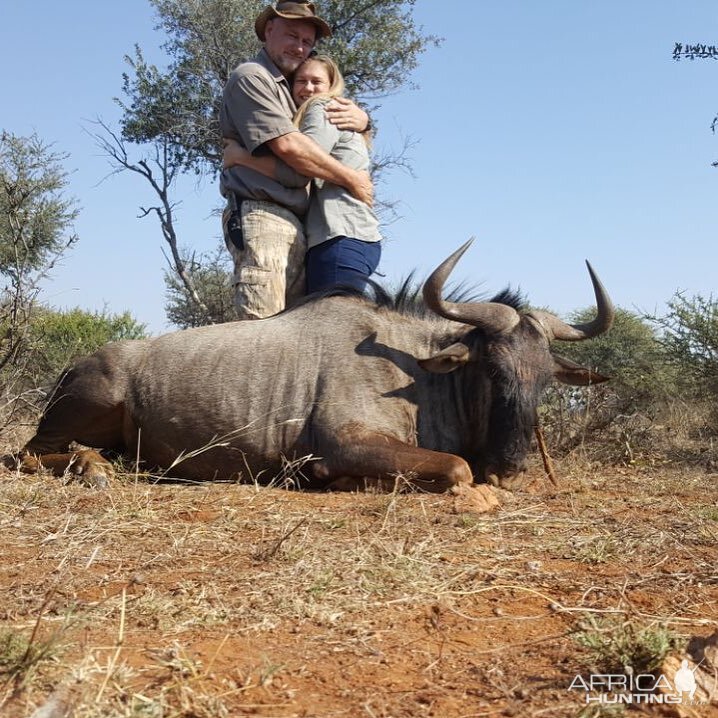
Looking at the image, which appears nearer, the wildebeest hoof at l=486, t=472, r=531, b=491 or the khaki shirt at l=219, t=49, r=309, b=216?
the wildebeest hoof at l=486, t=472, r=531, b=491

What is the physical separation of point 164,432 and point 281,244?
150 centimetres

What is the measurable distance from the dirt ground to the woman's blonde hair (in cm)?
288

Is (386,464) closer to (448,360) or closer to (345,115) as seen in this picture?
(448,360)

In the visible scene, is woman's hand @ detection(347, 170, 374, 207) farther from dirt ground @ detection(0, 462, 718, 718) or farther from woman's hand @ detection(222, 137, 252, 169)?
dirt ground @ detection(0, 462, 718, 718)

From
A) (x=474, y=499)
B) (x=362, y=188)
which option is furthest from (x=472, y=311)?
(x=474, y=499)

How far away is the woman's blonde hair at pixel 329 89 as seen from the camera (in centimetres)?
654

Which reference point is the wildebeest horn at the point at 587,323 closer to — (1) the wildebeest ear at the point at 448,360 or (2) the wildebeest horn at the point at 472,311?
(2) the wildebeest horn at the point at 472,311

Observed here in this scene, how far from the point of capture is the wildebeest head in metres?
5.55

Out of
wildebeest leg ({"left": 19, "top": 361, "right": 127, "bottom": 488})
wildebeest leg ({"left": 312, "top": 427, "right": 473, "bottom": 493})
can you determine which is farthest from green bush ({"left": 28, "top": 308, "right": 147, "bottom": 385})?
wildebeest leg ({"left": 312, "top": 427, "right": 473, "bottom": 493})

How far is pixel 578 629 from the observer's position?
2.74 m

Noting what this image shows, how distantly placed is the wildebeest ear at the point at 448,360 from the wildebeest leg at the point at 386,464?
52 centimetres

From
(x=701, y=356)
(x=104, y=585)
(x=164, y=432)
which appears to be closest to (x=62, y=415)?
(x=164, y=432)

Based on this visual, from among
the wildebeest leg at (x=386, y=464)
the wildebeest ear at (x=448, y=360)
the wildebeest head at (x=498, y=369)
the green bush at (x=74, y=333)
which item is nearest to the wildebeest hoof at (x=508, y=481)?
the wildebeest head at (x=498, y=369)

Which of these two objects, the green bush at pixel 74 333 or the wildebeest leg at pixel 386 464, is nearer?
the wildebeest leg at pixel 386 464
